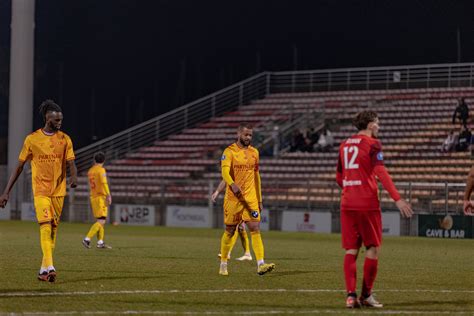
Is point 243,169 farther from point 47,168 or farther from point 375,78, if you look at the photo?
point 375,78

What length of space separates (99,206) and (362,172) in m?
13.1

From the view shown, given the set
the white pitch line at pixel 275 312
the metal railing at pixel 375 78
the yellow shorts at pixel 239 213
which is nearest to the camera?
the white pitch line at pixel 275 312

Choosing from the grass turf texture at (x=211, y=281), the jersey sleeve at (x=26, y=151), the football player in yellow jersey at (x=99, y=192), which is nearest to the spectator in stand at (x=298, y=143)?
the grass turf texture at (x=211, y=281)

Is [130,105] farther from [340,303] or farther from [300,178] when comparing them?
[340,303]

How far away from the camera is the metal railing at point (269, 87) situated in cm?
4388

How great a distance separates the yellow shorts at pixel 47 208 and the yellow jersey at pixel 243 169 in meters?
2.91

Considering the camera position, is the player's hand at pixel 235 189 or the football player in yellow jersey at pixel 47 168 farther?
the player's hand at pixel 235 189

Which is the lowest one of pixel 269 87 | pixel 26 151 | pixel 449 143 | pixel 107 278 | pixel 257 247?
pixel 107 278

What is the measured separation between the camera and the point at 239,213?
14.9 m

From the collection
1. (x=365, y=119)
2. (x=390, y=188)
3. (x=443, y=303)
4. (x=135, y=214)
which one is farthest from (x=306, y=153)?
(x=390, y=188)

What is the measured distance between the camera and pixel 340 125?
1692 inches

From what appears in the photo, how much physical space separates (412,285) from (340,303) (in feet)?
9.25

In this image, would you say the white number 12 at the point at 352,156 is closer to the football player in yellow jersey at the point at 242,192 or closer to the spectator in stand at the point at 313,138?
the football player in yellow jersey at the point at 242,192

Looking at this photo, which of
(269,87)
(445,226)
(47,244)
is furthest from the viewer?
(269,87)
